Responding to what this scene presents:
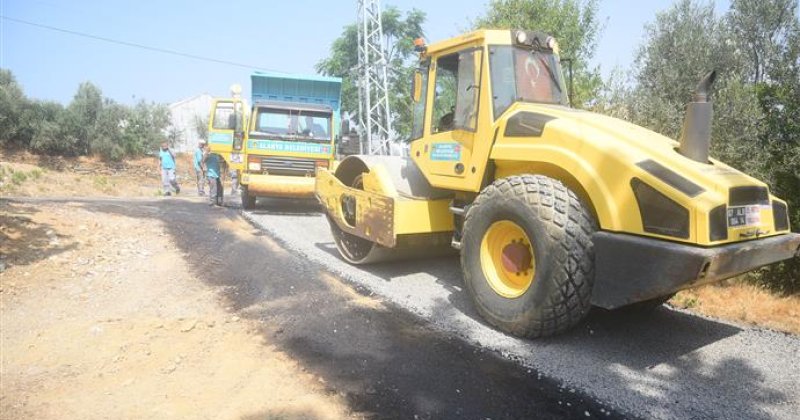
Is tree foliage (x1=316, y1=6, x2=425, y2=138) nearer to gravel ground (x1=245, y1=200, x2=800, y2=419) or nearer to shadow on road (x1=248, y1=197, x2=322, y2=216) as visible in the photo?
shadow on road (x1=248, y1=197, x2=322, y2=216)

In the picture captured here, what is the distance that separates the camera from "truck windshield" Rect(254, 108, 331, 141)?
1020 centimetres

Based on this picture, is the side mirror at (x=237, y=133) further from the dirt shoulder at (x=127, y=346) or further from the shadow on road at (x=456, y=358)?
the shadow on road at (x=456, y=358)

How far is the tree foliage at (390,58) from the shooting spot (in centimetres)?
2539

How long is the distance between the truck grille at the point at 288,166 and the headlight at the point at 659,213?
774cm

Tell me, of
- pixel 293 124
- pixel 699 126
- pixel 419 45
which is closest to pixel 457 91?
pixel 419 45

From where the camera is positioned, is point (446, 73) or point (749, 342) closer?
point (749, 342)

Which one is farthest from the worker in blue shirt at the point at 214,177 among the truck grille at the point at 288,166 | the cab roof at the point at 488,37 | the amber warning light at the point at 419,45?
the cab roof at the point at 488,37

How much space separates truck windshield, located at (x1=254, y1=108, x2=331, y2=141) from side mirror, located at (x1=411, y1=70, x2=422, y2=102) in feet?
17.0

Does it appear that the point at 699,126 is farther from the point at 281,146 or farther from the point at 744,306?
the point at 281,146

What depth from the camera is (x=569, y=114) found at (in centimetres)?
411

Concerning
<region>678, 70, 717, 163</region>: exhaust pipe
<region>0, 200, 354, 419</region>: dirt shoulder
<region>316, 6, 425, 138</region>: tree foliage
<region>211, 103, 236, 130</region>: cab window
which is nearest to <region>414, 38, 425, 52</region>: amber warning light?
<region>678, 70, 717, 163</region>: exhaust pipe

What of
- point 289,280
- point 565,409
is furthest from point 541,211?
point 289,280

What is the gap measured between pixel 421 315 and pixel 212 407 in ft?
6.90

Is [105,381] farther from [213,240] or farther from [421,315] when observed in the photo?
[213,240]
